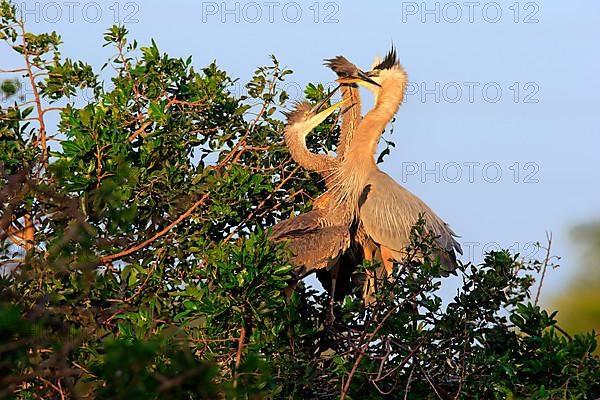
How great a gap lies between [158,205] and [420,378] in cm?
183

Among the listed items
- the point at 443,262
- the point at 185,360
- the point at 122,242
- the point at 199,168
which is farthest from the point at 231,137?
the point at 185,360

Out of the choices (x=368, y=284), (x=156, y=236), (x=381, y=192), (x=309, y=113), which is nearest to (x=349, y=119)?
(x=309, y=113)

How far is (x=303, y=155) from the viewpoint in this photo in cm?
768

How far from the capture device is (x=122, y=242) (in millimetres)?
2695

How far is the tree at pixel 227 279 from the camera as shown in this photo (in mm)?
5273

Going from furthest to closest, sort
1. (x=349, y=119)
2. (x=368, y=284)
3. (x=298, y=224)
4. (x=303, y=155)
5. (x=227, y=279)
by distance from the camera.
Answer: (x=349, y=119) < (x=303, y=155) < (x=368, y=284) < (x=298, y=224) < (x=227, y=279)

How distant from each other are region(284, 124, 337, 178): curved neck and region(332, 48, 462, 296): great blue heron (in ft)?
0.32

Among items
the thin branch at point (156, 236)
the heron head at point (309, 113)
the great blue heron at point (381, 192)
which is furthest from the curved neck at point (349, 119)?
the thin branch at point (156, 236)

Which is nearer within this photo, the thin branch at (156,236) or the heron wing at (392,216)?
the thin branch at (156,236)

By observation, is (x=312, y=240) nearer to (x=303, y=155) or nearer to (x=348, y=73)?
(x=303, y=155)

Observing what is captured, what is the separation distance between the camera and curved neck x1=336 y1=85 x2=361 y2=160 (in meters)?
8.55

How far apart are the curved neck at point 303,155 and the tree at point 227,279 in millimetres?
133

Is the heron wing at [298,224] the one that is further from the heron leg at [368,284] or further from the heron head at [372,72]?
the heron head at [372,72]

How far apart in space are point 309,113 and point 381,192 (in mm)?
794
